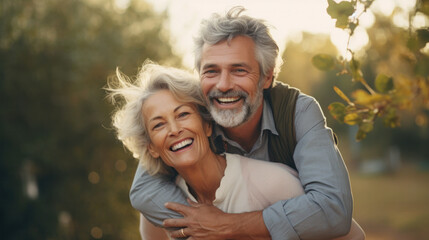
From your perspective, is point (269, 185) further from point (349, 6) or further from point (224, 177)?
point (349, 6)

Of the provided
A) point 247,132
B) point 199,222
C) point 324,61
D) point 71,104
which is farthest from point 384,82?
point 71,104

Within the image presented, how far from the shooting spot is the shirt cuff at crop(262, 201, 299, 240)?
264cm

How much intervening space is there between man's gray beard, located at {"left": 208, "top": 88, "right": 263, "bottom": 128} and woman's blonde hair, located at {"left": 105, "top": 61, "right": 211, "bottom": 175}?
0.09 m

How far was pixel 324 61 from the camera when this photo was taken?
1.98 m

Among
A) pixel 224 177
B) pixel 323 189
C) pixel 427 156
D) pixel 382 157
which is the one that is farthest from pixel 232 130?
pixel 382 157

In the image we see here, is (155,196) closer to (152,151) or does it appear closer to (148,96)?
(152,151)

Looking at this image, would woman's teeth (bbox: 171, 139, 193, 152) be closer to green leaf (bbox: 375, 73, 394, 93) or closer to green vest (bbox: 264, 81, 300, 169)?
green vest (bbox: 264, 81, 300, 169)

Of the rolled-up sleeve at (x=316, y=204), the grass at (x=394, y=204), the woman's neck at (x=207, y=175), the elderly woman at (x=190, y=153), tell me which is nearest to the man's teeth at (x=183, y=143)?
the elderly woman at (x=190, y=153)

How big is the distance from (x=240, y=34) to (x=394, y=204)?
1759cm

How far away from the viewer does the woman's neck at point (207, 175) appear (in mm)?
3057

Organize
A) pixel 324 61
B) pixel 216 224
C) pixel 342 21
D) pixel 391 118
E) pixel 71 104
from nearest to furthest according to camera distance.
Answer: pixel 342 21
pixel 391 118
pixel 324 61
pixel 216 224
pixel 71 104

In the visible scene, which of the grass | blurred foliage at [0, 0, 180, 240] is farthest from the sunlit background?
the grass

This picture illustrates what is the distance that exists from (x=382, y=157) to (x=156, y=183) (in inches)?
1104

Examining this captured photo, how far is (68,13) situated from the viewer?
10.1 metres
